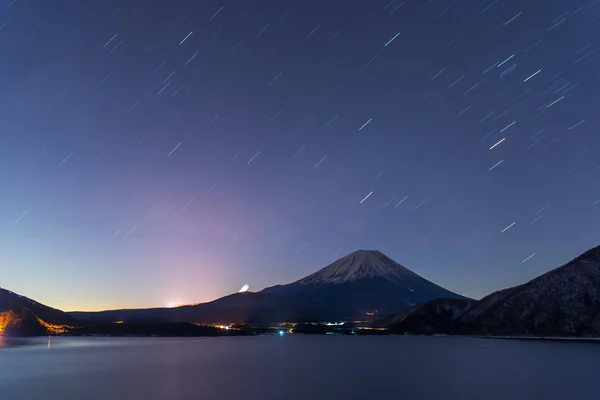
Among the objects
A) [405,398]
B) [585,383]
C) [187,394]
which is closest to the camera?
[405,398]

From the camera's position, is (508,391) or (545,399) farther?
(508,391)

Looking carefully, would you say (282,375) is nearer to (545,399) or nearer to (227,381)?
(227,381)

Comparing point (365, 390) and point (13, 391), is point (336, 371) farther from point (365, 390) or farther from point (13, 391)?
point (13, 391)

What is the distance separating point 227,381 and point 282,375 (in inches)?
416

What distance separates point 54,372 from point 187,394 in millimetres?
36776

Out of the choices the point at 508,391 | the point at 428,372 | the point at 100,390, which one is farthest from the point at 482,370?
the point at 100,390

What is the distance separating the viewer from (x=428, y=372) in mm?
76688

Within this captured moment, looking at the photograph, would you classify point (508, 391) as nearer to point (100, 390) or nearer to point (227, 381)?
point (227, 381)

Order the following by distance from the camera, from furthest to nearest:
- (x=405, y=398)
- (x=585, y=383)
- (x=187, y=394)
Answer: (x=585, y=383) → (x=187, y=394) → (x=405, y=398)

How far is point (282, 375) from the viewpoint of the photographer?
7244 centimetres

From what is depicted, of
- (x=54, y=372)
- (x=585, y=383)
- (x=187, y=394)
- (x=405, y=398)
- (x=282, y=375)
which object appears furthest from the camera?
(x=54, y=372)

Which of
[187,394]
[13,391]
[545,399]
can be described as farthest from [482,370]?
[13,391]

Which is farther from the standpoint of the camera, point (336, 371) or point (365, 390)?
point (336, 371)

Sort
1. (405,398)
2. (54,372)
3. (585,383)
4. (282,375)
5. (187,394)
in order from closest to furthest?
(405,398)
(187,394)
(585,383)
(282,375)
(54,372)
